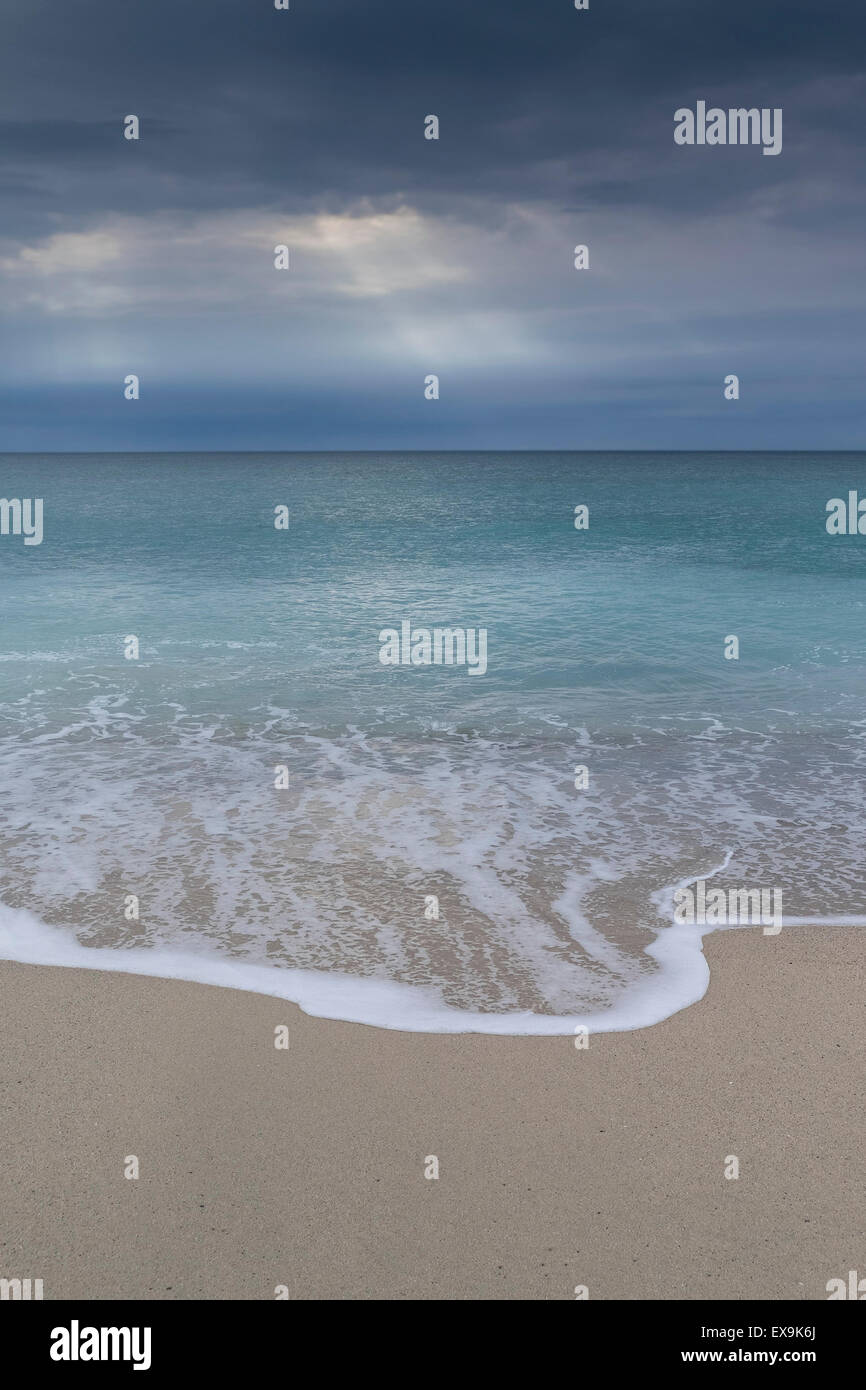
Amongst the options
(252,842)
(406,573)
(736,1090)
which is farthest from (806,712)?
(406,573)

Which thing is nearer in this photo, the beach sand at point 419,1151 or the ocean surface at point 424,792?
the beach sand at point 419,1151

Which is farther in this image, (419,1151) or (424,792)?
(424,792)

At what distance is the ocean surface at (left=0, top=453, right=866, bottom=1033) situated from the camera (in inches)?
239

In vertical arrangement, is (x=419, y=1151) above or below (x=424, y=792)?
below

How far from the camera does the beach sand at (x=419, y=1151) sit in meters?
3.62

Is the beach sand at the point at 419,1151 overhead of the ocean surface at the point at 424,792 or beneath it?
beneath

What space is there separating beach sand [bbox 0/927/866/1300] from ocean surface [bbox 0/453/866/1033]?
46cm

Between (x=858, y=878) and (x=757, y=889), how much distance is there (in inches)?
34.7

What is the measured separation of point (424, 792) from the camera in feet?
31.1

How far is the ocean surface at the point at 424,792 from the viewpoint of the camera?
6.07 m

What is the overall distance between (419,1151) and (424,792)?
5.40m

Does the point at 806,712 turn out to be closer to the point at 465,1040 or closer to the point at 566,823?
the point at 566,823

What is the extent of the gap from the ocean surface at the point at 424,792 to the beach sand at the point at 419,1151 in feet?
1.52
